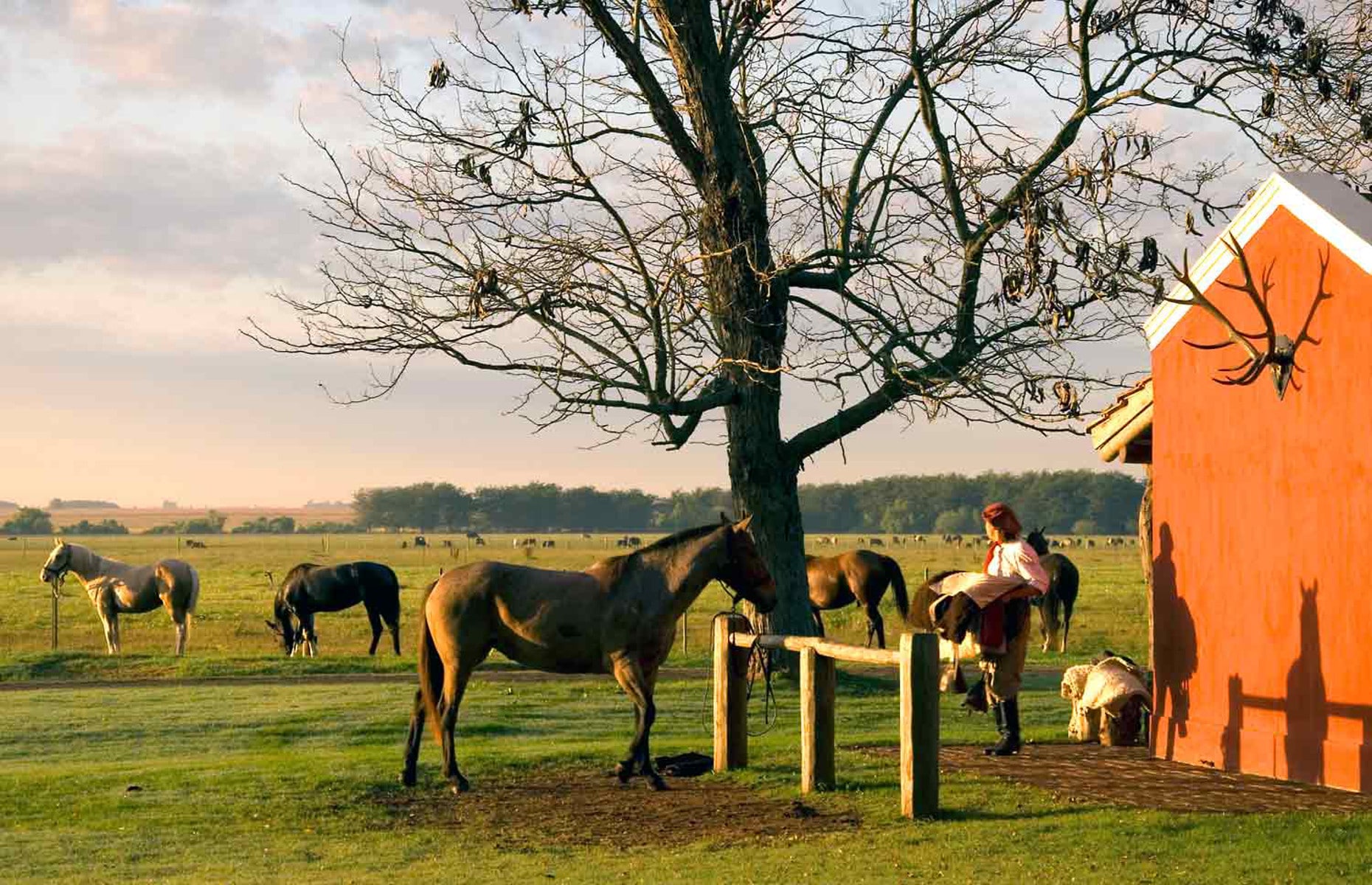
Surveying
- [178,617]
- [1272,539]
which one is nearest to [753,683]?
[1272,539]

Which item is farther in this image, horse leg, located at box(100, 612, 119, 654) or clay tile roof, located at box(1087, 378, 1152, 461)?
horse leg, located at box(100, 612, 119, 654)

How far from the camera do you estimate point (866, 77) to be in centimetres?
2289

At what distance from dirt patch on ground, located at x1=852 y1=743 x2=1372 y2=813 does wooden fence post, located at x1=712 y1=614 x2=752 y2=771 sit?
1.29m

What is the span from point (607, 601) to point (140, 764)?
19.2 ft

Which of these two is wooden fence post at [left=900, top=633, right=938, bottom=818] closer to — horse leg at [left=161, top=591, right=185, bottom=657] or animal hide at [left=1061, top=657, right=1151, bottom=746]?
animal hide at [left=1061, top=657, right=1151, bottom=746]

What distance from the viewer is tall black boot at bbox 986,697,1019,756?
14.2 m

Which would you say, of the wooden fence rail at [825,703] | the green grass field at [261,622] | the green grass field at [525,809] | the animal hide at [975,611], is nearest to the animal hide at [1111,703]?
the green grass field at [525,809]

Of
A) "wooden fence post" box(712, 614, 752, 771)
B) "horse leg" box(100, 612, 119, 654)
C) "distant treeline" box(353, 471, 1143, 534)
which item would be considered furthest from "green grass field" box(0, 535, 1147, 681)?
"distant treeline" box(353, 471, 1143, 534)

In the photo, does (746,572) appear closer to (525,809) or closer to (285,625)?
(525,809)

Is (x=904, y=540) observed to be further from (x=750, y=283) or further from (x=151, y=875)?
(x=151, y=875)

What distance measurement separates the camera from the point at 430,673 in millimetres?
13922

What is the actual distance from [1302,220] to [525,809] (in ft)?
25.5

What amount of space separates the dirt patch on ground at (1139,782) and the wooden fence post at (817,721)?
44.6 inches

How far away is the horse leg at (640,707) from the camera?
44.3 feet
